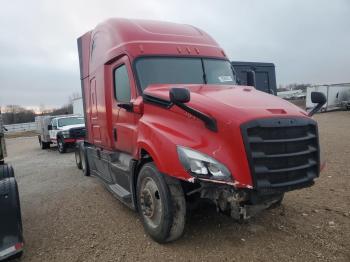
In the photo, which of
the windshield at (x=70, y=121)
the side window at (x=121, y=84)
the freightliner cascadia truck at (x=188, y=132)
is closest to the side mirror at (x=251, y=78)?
the freightliner cascadia truck at (x=188, y=132)

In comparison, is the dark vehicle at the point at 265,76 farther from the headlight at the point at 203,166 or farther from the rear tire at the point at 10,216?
the rear tire at the point at 10,216

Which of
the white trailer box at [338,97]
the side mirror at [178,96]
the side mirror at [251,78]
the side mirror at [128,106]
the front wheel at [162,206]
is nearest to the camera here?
the side mirror at [178,96]

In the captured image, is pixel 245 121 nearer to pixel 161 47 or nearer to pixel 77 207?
pixel 161 47

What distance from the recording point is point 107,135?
650 centimetres

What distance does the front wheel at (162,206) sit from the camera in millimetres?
4133

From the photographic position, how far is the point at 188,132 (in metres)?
3.98

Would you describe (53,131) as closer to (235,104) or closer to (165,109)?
(165,109)

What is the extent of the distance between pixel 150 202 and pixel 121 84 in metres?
2.18

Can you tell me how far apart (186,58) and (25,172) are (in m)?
8.28

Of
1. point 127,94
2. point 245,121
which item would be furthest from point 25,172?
point 245,121

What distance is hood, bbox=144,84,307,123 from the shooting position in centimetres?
376

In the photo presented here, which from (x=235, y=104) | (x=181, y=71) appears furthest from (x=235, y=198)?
(x=181, y=71)

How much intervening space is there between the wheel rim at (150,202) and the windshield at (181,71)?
4.74 ft

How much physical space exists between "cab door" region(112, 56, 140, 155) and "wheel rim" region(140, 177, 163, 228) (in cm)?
86
